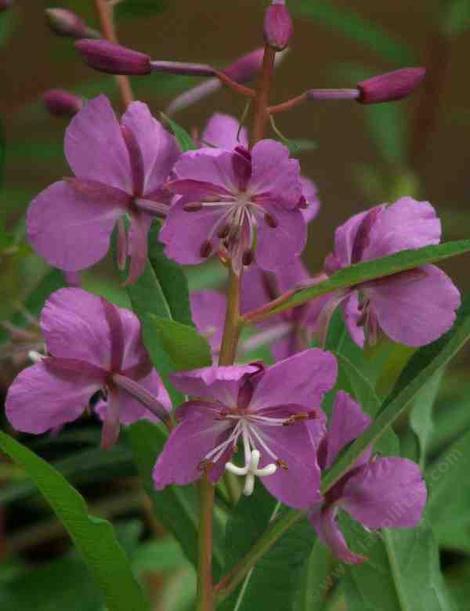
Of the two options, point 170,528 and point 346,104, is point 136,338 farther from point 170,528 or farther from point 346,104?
point 346,104

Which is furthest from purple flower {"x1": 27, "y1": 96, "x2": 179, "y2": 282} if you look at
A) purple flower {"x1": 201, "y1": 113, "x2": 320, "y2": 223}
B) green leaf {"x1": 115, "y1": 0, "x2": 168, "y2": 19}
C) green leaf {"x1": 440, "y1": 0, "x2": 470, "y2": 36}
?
green leaf {"x1": 440, "y1": 0, "x2": 470, "y2": 36}

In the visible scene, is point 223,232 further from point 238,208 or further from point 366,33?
point 366,33

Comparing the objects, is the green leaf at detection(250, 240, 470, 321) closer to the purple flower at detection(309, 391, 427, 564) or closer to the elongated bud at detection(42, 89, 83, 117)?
the purple flower at detection(309, 391, 427, 564)

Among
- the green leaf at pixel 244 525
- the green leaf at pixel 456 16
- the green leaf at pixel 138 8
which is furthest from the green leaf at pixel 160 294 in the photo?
the green leaf at pixel 456 16

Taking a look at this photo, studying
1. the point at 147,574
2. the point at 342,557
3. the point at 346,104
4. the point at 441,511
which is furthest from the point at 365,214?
the point at 346,104

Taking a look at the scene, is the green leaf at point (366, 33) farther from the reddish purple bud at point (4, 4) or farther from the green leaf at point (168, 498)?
the green leaf at point (168, 498)

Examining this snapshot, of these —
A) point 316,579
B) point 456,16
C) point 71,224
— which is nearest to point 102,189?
point 71,224
